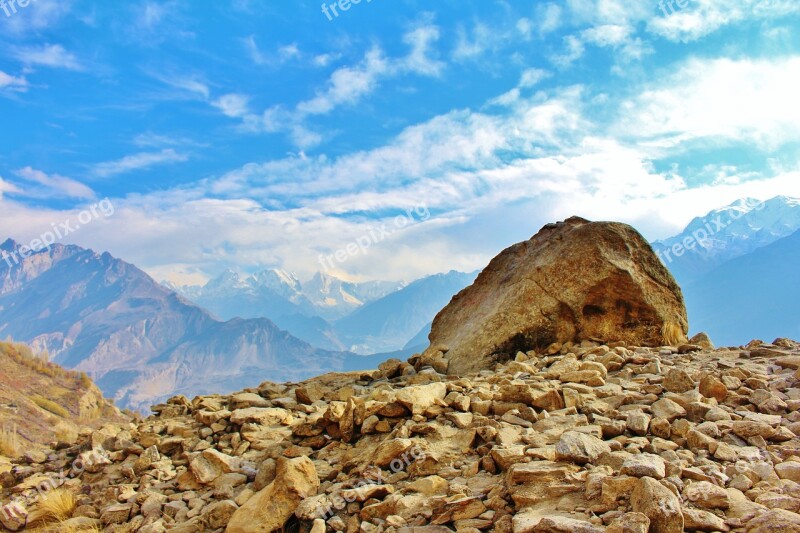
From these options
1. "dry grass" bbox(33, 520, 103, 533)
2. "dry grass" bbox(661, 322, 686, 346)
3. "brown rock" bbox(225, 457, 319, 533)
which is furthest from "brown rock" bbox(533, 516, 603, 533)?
"dry grass" bbox(661, 322, 686, 346)

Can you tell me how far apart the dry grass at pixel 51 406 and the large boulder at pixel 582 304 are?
40.3m

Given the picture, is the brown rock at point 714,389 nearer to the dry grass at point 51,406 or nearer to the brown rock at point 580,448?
the brown rock at point 580,448

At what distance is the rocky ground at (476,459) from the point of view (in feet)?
16.5

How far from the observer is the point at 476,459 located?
267 inches

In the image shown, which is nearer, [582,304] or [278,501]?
[278,501]

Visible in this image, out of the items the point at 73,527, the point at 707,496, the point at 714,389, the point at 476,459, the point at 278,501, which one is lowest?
the point at 73,527

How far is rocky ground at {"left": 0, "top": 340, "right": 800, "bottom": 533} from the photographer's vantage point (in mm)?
5016

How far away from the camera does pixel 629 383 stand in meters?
9.24

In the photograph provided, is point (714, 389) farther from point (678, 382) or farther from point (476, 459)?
point (476, 459)

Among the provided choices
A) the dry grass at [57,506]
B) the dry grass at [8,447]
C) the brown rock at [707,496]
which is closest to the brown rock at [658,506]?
the brown rock at [707,496]

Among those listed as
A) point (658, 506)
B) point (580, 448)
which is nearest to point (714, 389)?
point (580, 448)

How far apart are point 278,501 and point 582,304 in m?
10.9

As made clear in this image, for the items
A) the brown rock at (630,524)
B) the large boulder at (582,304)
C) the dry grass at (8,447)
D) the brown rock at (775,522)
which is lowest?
the brown rock at (775,522)

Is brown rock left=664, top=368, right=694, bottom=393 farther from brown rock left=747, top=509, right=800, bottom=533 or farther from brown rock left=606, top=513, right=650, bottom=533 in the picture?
brown rock left=606, top=513, right=650, bottom=533
